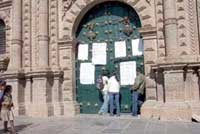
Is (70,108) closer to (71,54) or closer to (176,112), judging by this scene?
(71,54)

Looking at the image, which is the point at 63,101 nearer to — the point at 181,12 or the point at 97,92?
the point at 97,92

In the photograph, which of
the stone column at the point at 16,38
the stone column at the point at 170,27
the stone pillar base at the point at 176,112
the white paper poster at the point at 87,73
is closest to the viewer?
the stone pillar base at the point at 176,112

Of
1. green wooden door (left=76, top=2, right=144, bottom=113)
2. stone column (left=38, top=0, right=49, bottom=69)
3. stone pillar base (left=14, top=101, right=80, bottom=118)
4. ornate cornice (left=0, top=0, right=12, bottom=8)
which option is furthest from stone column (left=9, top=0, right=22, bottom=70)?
green wooden door (left=76, top=2, right=144, bottom=113)

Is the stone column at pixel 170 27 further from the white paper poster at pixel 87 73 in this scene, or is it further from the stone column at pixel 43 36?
the stone column at pixel 43 36

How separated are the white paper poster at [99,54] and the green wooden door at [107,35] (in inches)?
5.2

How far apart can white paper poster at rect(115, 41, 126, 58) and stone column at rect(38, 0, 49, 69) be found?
2752 mm

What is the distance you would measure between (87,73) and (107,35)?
5.59 ft

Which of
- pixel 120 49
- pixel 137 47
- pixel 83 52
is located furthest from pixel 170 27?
pixel 83 52

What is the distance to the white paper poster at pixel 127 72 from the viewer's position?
1201 cm

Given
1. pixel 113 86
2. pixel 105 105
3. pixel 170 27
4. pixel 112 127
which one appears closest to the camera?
pixel 112 127

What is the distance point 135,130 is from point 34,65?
20.3 feet

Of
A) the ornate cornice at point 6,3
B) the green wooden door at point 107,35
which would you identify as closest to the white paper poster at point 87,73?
the green wooden door at point 107,35

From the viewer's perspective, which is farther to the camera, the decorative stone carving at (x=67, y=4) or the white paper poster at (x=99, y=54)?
the decorative stone carving at (x=67, y=4)

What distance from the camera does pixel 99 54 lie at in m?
12.6
